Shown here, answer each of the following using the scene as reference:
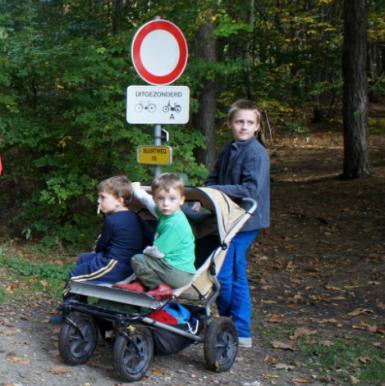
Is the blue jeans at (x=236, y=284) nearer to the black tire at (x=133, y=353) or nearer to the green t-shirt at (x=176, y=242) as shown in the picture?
the green t-shirt at (x=176, y=242)

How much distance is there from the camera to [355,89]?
600 inches

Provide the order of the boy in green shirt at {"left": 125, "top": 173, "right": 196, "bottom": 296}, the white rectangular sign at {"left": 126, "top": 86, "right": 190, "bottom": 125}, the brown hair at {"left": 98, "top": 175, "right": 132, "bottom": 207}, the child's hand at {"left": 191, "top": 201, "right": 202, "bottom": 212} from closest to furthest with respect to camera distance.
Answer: the boy in green shirt at {"left": 125, "top": 173, "right": 196, "bottom": 296}
the brown hair at {"left": 98, "top": 175, "right": 132, "bottom": 207}
the child's hand at {"left": 191, "top": 201, "right": 202, "bottom": 212}
the white rectangular sign at {"left": 126, "top": 86, "right": 190, "bottom": 125}

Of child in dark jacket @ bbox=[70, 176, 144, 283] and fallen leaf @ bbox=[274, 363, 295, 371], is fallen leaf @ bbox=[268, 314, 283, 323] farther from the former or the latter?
child in dark jacket @ bbox=[70, 176, 144, 283]

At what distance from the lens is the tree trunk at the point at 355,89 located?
1499 centimetres

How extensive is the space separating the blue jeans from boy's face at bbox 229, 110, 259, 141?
0.83 m

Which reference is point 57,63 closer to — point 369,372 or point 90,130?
point 90,130

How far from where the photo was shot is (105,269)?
17.1ft

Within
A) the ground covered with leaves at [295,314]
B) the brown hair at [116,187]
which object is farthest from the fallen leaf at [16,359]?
the brown hair at [116,187]

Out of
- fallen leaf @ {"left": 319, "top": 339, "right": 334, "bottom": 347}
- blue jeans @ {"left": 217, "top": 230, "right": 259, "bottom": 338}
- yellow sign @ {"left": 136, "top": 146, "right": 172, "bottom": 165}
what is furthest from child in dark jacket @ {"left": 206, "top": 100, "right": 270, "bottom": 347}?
yellow sign @ {"left": 136, "top": 146, "right": 172, "bottom": 165}

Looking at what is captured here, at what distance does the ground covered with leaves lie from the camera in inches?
205

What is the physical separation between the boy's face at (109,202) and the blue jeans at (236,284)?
1054 mm

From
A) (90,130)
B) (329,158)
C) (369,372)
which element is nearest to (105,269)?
(369,372)

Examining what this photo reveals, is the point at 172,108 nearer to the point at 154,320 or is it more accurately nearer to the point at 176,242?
the point at 176,242

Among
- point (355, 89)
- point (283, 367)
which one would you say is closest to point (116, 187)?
point (283, 367)
